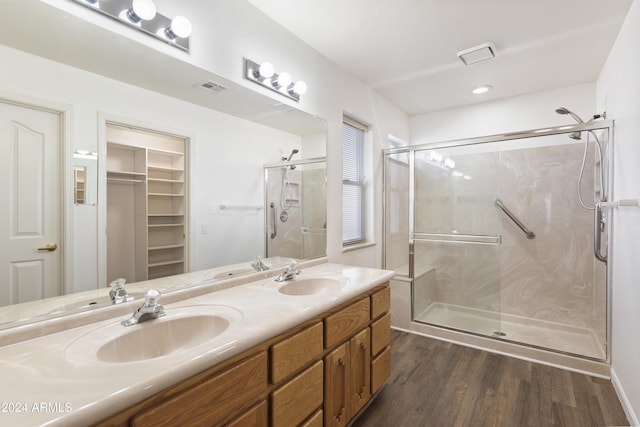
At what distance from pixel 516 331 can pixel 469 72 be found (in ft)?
8.03

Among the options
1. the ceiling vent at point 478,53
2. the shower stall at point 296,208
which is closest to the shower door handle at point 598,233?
the ceiling vent at point 478,53

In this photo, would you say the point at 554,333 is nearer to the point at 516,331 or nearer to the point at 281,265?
the point at 516,331

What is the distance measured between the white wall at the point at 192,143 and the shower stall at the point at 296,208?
85mm

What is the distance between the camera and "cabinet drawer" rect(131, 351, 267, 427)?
745mm

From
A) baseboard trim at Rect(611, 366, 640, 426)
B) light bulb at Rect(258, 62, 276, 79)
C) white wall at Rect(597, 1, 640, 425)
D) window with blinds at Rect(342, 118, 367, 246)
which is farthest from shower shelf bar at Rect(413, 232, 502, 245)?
light bulb at Rect(258, 62, 276, 79)

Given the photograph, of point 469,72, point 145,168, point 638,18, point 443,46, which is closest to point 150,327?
point 145,168

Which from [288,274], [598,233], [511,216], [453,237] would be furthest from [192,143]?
[511,216]

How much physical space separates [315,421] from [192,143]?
1.36 meters

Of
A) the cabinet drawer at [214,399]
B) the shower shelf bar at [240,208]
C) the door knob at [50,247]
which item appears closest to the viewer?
the cabinet drawer at [214,399]

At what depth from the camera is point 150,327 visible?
1.09 metres

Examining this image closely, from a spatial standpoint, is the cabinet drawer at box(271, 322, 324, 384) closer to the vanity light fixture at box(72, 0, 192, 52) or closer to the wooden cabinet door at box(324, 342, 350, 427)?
the wooden cabinet door at box(324, 342, 350, 427)

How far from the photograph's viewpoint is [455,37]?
2109mm

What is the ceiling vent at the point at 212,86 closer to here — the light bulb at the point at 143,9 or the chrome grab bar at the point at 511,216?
the light bulb at the point at 143,9

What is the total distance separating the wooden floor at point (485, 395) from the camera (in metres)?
1.71
